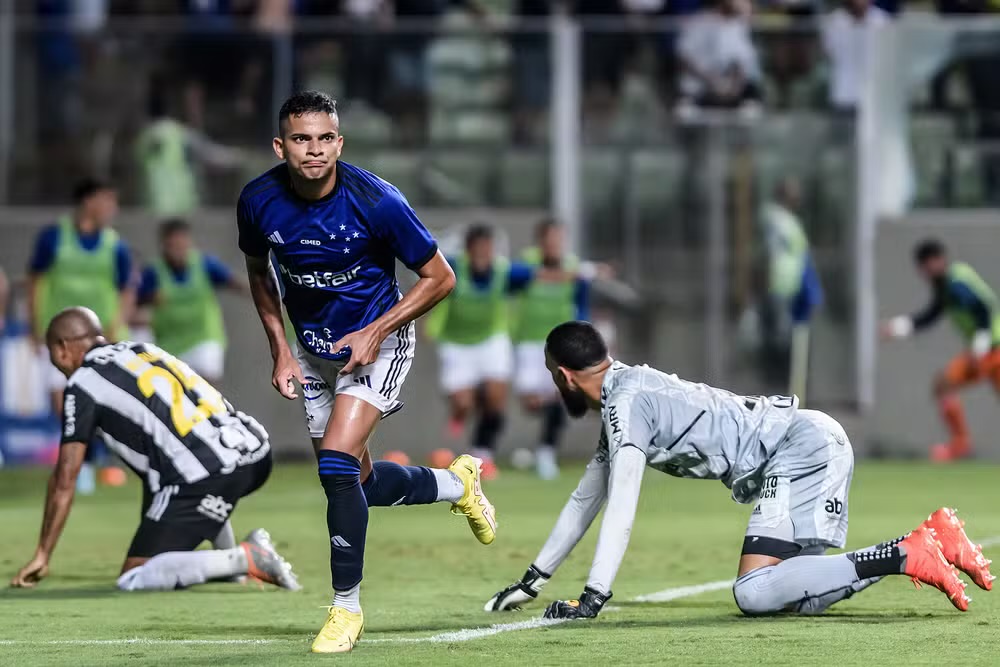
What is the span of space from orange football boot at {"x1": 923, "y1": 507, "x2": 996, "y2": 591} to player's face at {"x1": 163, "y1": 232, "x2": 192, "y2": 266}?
1014cm

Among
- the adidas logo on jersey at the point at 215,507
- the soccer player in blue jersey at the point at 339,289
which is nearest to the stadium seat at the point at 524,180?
the adidas logo on jersey at the point at 215,507

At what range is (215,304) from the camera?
16.9 meters

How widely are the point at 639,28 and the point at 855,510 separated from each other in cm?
650

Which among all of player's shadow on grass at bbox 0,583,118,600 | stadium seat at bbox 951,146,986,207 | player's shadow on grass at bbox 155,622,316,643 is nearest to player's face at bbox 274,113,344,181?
player's shadow on grass at bbox 155,622,316,643

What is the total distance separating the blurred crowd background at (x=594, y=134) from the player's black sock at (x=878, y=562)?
34.6 ft

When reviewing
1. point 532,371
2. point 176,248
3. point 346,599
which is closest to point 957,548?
point 346,599

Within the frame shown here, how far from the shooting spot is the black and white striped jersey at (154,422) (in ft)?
28.6

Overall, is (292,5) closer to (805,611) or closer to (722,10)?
(722,10)

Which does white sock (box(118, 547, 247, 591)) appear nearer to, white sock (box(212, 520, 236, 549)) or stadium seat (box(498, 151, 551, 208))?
white sock (box(212, 520, 236, 549))

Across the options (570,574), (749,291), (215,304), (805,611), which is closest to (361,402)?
(805,611)

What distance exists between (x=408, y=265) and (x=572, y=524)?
Result: 4.43 ft

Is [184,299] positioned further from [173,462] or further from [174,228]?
[173,462]

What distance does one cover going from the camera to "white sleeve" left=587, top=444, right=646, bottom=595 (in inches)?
271

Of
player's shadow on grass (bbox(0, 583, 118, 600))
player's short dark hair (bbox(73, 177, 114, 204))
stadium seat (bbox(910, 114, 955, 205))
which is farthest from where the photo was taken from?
stadium seat (bbox(910, 114, 955, 205))
